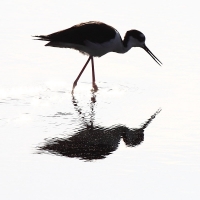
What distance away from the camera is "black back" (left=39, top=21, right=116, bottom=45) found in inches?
476

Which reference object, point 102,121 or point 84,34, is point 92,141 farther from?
point 84,34

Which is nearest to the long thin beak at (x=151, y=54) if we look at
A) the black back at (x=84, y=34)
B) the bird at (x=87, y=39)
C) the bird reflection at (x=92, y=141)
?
the bird at (x=87, y=39)

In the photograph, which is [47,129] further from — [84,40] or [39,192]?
[84,40]

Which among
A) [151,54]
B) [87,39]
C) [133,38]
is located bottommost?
[151,54]

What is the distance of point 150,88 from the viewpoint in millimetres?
11695

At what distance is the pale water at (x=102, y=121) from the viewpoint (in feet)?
22.4

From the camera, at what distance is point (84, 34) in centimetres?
1221

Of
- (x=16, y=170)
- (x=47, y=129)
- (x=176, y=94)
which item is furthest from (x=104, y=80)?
(x=16, y=170)

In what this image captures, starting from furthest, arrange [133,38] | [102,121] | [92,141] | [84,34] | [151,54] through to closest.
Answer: [151,54]
[133,38]
[84,34]
[102,121]
[92,141]

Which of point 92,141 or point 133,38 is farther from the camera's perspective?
point 133,38

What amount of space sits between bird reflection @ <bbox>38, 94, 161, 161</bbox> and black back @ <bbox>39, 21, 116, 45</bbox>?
281 cm

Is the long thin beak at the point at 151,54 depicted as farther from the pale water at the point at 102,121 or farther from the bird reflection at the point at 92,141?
the bird reflection at the point at 92,141

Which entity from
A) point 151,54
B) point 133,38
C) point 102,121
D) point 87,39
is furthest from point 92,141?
point 151,54

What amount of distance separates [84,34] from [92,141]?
4198 millimetres
